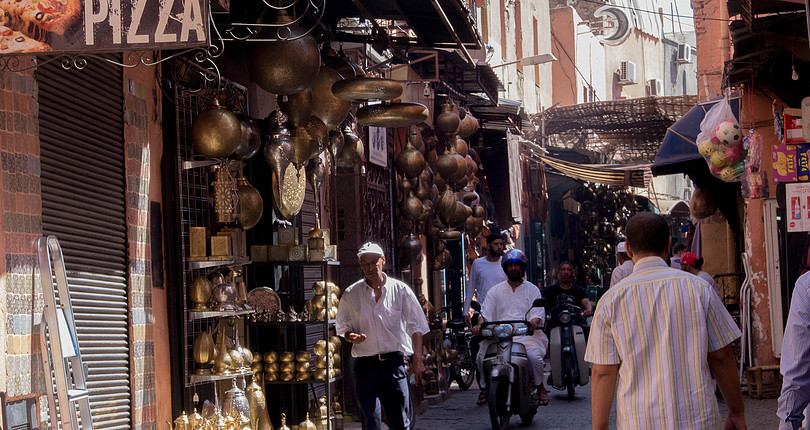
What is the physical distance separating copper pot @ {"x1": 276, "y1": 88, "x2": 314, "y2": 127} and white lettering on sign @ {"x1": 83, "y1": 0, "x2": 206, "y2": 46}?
10.8 feet

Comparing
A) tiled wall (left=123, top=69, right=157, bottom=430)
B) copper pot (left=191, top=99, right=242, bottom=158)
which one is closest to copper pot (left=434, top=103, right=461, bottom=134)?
copper pot (left=191, top=99, right=242, bottom=158)

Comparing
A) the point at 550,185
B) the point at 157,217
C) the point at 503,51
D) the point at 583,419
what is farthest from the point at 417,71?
the point at 550,185

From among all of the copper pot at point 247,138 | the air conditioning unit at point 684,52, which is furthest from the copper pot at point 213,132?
the air conditioning unit at point 684,52

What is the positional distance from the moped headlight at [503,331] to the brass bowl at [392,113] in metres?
2.86

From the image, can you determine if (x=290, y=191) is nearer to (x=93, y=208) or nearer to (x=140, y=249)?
(x=140, y=249)

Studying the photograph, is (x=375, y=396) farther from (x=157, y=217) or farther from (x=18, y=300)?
(x=18, y=300)

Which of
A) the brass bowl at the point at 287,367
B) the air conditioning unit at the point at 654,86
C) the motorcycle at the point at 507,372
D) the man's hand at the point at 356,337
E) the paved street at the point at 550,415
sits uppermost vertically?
the air conditioning unit at the point at 654,86

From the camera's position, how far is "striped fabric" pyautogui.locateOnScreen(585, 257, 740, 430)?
13.8 ft

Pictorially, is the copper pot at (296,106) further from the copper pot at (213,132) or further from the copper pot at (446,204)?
the copper pot at (446,204)

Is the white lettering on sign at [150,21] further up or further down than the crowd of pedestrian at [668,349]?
further up

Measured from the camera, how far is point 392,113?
7.57m

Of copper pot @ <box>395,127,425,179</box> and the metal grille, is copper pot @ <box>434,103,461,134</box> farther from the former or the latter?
the metal grille

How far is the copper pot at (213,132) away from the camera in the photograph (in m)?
6.45

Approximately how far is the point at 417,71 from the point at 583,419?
5067 mm
